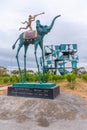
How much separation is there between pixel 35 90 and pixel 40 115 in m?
1.77

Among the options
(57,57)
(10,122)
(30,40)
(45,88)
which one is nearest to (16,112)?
(10,122)

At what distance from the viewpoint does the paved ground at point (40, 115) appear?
5.95 m

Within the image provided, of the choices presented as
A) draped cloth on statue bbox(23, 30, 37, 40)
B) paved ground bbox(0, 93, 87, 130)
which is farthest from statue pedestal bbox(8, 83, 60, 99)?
draped cloth on statue bbox(23, 30, 37, 40)

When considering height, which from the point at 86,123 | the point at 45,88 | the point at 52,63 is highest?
the point at 52,63

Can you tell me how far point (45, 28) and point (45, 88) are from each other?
7.82 ft

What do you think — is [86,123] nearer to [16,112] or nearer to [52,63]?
[16,112]

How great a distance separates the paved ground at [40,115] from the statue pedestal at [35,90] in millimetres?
395

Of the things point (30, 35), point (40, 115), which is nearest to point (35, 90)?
point (40, 115)

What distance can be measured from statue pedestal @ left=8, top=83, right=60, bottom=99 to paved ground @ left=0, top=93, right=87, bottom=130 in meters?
0.40

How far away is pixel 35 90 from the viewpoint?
833 centimetres

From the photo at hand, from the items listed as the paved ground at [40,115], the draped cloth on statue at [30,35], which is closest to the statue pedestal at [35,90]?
the paved ground at [40,115]

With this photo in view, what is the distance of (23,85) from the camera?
346 inches

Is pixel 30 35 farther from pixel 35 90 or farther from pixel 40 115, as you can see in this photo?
pixel 40 115

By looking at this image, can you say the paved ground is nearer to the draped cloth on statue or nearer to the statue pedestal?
the statue pedestal
